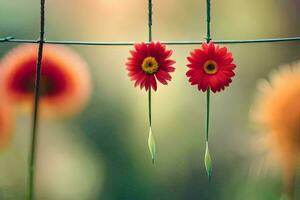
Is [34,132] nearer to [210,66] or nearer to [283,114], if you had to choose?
[210,66]

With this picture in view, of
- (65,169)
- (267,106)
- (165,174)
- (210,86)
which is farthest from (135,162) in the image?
(267,106)

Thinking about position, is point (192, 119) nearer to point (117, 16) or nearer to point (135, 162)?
point (135, 162)

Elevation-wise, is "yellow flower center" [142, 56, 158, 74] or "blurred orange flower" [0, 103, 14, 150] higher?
"yellow flower center" [142, 56, 158, 74]

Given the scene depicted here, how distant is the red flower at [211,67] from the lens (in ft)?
4.09

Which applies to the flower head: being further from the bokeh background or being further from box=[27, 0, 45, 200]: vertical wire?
box=[27, 0, 45, 200]: vertical wire

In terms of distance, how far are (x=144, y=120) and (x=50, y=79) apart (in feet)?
1.00

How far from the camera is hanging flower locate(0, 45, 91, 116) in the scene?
130 centimetres

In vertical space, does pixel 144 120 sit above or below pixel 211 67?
below

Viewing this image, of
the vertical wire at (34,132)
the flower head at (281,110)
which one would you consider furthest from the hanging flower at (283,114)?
the vertical wire at (34,132)

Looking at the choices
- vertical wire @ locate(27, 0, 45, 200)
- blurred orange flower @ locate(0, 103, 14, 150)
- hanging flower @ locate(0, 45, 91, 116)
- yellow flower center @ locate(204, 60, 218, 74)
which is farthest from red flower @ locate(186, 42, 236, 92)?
blurred orange flower @ locate(0, 103, 14, 150)

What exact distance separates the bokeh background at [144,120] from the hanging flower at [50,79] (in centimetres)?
3

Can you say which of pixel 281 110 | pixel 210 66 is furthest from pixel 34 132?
pixel 281 110

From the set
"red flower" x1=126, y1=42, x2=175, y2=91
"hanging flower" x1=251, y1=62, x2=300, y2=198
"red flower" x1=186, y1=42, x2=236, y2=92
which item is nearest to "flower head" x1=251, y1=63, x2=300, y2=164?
"hanging flower" x1=251, y1=62, x2=300, y2=198

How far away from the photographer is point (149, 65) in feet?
4.15
